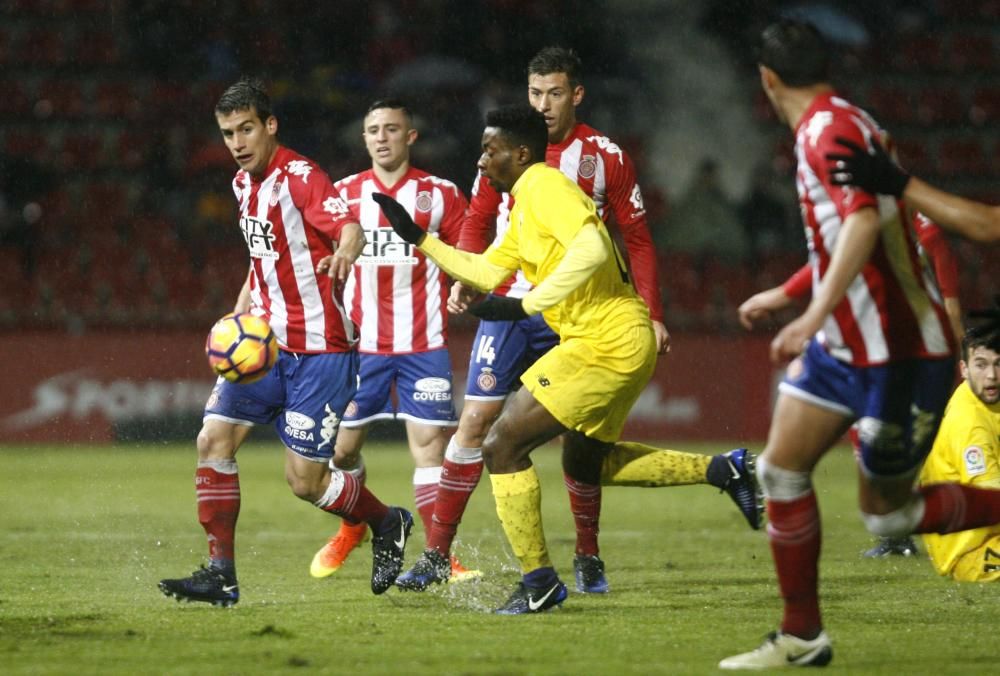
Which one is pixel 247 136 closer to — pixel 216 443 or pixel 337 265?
pixel 337 265

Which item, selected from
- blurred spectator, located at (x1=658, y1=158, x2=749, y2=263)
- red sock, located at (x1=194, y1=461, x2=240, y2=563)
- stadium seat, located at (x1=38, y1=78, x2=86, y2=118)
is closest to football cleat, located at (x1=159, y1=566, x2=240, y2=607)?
red sock, located at (x1=194, y1=461, x2=240, y2=563)

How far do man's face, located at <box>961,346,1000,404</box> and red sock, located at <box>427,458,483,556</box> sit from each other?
7.89 feet

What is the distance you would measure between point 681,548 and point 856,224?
4.65 meters

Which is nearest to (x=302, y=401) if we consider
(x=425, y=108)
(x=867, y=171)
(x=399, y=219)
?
(x=399, y=219)

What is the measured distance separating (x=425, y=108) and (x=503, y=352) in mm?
13362

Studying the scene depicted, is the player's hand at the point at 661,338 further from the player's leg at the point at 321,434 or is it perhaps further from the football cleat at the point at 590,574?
the player's leg at the point at 321,434

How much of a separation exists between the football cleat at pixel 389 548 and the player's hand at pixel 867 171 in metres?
3.04

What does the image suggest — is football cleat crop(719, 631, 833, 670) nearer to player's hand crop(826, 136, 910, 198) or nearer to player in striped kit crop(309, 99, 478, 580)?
player's hand crop(826, 136, 910, 198)

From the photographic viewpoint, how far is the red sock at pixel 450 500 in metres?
7.15

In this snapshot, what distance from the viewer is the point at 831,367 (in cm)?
486

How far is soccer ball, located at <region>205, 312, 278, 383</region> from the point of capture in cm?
626

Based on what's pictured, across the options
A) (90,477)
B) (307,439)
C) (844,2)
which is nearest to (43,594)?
(307,439)

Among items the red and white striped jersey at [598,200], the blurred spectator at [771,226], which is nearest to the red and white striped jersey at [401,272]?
the red and white striped jersey at [598,200]

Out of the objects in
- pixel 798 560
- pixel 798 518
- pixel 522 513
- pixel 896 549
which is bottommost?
pixel 896 549
